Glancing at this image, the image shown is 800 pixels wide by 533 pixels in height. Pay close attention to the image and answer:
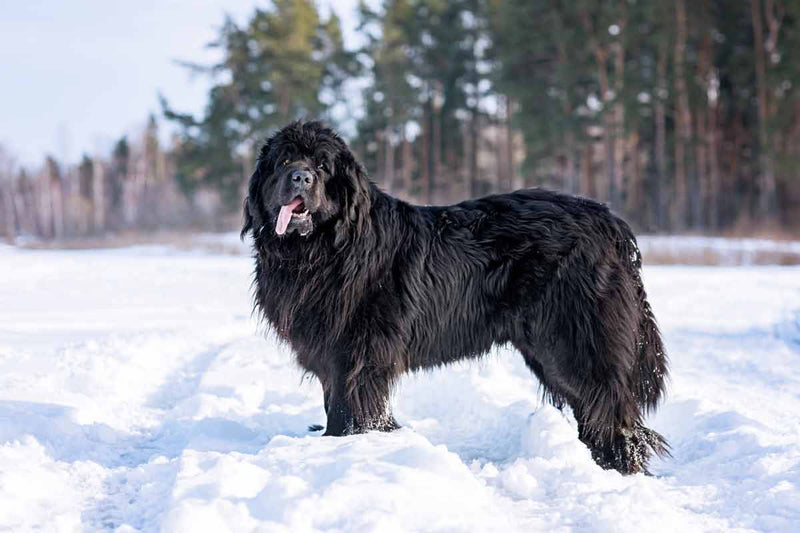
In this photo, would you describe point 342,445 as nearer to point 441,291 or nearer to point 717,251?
point 441,291

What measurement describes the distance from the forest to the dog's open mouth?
73.9 ft

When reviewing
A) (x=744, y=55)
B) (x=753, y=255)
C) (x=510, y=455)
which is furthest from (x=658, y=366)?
(x=744, y=55)

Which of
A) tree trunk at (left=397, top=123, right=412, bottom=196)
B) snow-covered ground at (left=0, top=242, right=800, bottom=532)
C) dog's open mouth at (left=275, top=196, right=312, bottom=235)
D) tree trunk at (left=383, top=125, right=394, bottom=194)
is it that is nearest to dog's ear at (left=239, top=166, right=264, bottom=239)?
dog's open mouth at (left=275, top=196, right=312, bottom=235)

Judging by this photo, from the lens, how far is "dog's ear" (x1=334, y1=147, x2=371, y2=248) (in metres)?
3.89

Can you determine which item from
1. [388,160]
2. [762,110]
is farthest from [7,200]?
[762,110]

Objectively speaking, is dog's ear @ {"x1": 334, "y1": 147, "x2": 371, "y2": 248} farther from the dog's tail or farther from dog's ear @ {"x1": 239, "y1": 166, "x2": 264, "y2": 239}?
the dog's tail

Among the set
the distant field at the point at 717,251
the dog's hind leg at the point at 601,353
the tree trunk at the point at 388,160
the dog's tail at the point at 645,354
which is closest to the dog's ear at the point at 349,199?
the dog's hind leg at the point at 601,353

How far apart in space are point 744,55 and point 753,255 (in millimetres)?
13025

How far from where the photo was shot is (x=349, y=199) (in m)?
3.92

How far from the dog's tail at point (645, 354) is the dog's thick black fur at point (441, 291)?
0.03 ft

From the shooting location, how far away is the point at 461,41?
34031 mm

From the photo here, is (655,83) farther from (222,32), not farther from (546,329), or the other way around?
(546,329)

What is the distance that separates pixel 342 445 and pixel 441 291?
3.96 ft

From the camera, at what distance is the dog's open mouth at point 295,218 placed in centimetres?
368
